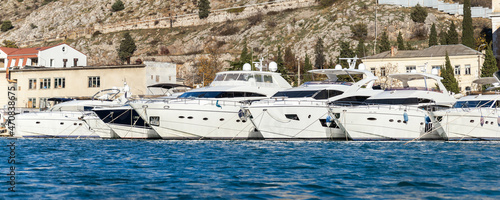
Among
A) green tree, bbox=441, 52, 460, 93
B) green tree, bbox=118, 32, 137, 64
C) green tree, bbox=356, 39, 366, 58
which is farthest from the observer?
green tree, bbox=118, 32, 137, 64

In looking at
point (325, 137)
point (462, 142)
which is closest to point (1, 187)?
point (325, 137)

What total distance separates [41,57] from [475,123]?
190 ft

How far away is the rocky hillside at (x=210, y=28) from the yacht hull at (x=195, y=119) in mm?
53044

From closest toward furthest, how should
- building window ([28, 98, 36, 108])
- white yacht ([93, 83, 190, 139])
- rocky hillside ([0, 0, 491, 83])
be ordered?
white yacht ([93, 83, 190, 139]), building window ([28, 98, 36, 108]), rocky hillside ([0, 0, 491, 83])

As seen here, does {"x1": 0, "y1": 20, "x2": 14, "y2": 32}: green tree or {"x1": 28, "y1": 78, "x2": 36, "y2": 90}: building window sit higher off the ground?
{"x1": 0, "y1": 20, "x2": 14, "y2": 32}: green tree

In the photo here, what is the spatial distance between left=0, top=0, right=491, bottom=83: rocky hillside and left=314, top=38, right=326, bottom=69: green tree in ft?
4.46

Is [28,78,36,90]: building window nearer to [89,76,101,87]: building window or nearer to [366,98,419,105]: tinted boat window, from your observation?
[89,76,101,87]: building window

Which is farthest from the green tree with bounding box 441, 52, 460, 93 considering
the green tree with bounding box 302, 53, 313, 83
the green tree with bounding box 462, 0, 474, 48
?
the green tree with bounding box 302, 53, 313, 83

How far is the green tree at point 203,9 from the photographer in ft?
408

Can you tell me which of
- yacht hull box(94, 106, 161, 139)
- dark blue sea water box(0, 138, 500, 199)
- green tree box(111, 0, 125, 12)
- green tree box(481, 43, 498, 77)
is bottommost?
dark blue sea water box(0, 138, 500, 199)

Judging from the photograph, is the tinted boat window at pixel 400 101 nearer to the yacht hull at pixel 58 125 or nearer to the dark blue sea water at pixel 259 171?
the dark blue sea water at pixel 259 171

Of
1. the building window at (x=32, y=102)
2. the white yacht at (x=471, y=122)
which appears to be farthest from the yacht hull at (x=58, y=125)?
the building window at (x=32, y=102)

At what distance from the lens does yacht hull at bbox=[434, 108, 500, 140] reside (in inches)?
1256

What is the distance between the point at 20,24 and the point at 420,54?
396 feet
